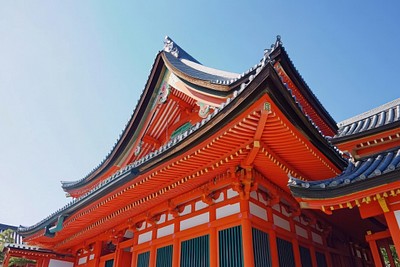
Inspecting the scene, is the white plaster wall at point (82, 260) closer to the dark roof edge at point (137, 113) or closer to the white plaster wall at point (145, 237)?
the dark roof edge at point (137, 113)

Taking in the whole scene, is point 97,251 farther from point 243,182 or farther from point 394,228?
point 394,228

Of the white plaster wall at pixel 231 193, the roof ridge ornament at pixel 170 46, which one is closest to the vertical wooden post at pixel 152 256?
the white plaster wall at pixel 231 193

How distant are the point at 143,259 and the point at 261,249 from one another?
12.4 ft

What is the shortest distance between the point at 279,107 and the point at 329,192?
1.57 m

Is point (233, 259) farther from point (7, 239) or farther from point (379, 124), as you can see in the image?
point (7, 239)

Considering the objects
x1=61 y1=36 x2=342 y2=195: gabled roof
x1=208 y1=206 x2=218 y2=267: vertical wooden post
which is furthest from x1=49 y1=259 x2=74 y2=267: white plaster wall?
x1=208 y1=206 x2=218 y2=267: vertical wooden post

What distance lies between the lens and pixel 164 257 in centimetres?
795

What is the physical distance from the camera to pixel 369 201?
15.4 ft

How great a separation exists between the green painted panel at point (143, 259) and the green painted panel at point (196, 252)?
5.12 feet

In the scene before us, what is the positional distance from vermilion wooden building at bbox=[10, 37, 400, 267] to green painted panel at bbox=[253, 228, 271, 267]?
0.08 feet

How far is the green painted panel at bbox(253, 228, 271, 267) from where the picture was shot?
20.5 feet

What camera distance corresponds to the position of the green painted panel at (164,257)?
7773 mm

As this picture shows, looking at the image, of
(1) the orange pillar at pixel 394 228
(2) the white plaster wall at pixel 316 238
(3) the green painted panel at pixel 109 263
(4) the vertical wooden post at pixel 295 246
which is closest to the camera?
(1) the orange pillar at pixel 394 228

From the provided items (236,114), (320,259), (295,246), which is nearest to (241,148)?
(236,114)
